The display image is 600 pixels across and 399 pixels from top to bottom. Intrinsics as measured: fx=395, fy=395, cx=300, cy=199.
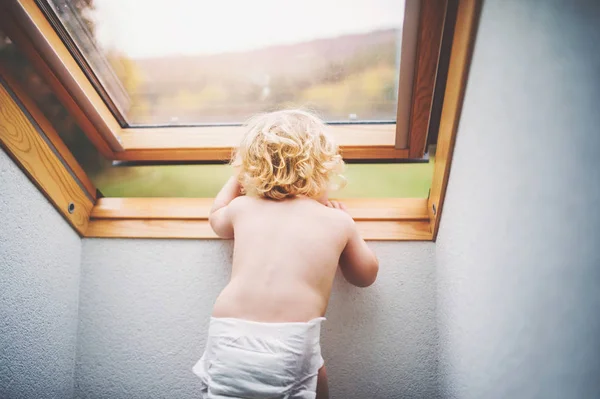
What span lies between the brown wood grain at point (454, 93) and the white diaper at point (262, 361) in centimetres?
49

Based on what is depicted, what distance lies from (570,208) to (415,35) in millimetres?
640

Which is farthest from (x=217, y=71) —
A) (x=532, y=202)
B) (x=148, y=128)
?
(x=532, y=202)

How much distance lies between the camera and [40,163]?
1.13m

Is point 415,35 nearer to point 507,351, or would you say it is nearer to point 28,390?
point 507,351

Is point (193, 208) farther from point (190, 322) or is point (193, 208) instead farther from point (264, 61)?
point (264, 61)

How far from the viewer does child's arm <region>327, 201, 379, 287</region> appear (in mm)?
1053

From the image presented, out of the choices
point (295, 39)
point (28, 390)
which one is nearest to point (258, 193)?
point (295, 39)

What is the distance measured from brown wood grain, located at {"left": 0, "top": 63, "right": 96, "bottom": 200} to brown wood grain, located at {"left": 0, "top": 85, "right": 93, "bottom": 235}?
2cm

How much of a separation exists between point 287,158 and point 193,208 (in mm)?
406

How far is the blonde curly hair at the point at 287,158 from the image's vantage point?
1.04m

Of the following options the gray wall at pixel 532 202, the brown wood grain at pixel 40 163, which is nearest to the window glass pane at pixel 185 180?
the brown wood grain at pixel 40 163

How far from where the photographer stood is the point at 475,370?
869 millimetres

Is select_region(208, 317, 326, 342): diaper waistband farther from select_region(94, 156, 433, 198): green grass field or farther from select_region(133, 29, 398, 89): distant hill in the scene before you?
select_region(133, 29, 398, 89): distant hill

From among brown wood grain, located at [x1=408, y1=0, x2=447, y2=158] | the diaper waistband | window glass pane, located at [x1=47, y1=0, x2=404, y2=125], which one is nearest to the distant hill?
window glass pane, located at [x1=47, y1=0, x2=404, y2=125]
